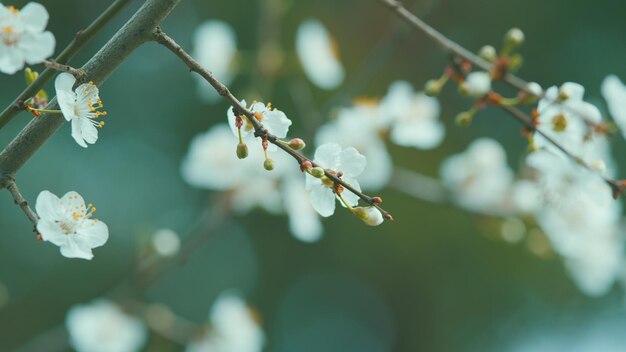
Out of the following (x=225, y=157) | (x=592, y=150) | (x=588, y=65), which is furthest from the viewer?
(x=588, y=65)

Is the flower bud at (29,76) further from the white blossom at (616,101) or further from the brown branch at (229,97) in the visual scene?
the white blossom at (616,101)

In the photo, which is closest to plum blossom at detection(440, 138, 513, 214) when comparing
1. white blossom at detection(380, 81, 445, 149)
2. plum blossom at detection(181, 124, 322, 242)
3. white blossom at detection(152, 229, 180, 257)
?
white blossom at detection(380, 81, 445, 149)

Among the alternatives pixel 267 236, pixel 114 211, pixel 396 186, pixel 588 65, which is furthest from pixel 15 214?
pixel 588 65

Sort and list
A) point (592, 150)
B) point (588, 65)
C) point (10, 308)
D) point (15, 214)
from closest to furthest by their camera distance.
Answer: point (592, 150) < point (10, 308) < point (15, 214) < point (588, 65)

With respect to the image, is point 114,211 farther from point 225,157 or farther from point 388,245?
point 225,157

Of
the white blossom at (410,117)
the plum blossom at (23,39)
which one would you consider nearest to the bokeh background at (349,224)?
the white blossom at (410,117)

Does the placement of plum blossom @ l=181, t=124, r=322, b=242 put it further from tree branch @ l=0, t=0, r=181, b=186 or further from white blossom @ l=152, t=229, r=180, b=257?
tree branch @ l=0, t=0, r=181, b=186
